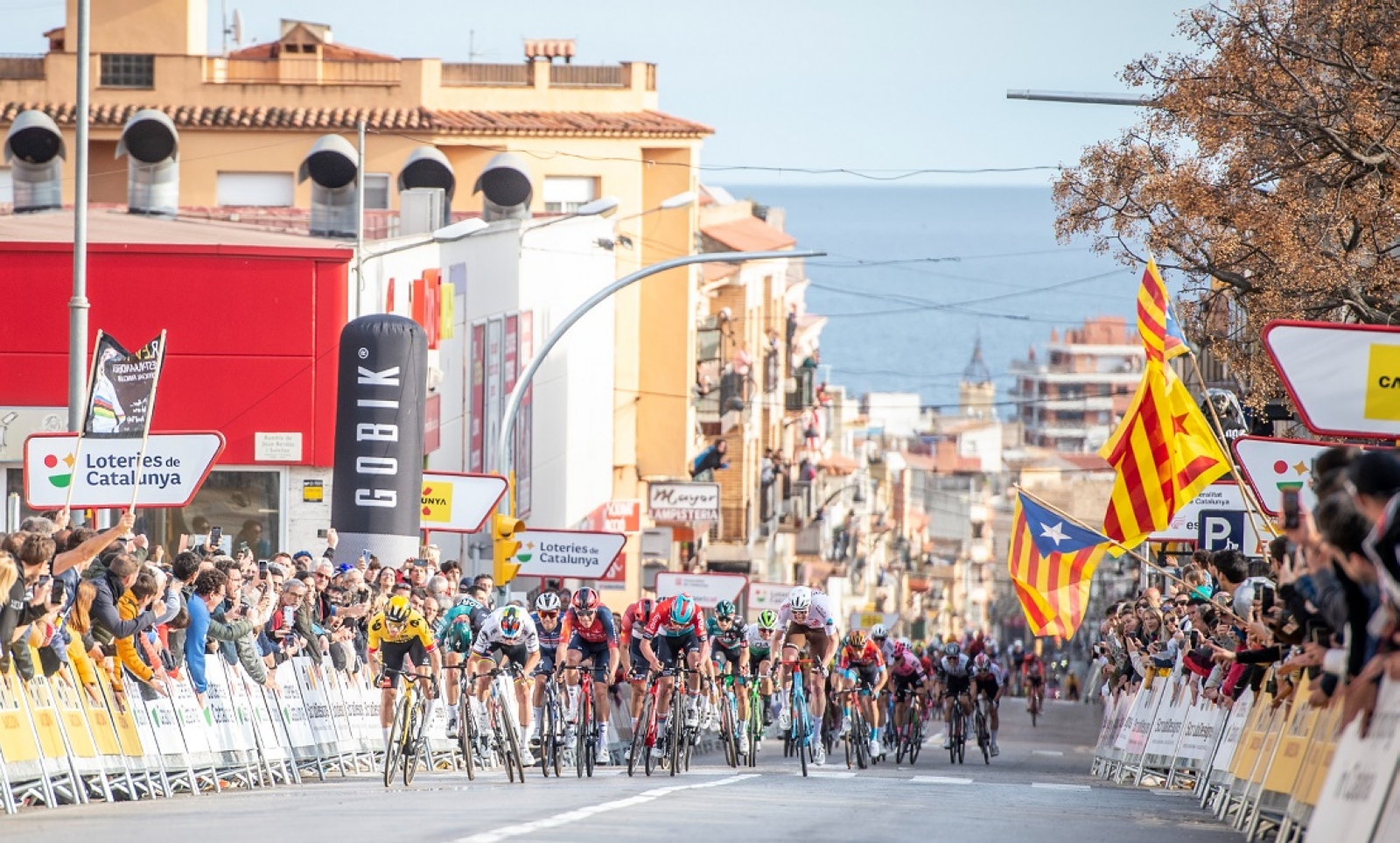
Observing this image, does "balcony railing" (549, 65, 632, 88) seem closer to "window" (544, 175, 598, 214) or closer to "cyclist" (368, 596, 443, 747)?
"window" (544, 175, 598, 214)

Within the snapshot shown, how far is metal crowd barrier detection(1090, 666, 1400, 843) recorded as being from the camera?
34.0ft

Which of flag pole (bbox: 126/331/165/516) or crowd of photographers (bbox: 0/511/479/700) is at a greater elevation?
flag pole (bbox: 126/331/165/516)

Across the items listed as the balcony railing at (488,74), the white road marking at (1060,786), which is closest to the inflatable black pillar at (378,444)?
the white road marking at (1060,786)

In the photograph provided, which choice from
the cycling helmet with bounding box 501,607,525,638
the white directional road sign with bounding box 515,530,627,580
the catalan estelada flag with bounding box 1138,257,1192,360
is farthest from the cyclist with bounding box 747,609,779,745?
the white directional road sign with bounding box 515,530,627,580

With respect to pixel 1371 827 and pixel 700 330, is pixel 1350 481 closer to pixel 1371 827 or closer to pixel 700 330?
pixel 1371 827

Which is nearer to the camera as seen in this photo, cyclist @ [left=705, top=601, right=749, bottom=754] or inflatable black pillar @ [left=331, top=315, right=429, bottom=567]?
cyclist @ [left=705, top=601, right=749, bottom=754]

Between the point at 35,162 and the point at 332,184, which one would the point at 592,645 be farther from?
the point at 35,162

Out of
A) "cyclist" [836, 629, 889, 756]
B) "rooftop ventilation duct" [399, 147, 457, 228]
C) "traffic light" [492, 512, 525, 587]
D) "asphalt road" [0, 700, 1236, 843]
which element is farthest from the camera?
"rooftop ventilation duct" [399, 147, 457, 228]

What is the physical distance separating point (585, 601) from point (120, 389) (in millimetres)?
4650

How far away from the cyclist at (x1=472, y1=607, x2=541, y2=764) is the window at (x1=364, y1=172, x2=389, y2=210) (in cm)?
3867

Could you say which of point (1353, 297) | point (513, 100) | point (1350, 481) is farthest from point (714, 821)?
point (513, 100)

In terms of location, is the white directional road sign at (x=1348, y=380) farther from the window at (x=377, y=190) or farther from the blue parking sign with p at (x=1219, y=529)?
the window at (x=377, y=190)

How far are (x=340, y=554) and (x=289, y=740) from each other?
1047 centimetres

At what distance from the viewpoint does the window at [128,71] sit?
196 ft
